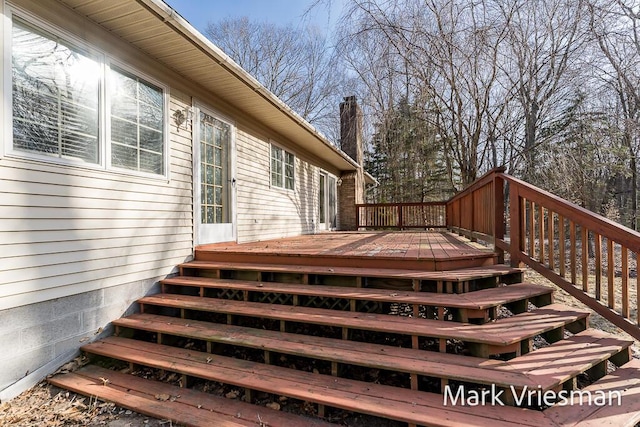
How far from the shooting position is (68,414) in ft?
6.58

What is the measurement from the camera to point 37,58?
2418 millimetres

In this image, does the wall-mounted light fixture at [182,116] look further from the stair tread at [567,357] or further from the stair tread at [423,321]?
the stair tread at [567,357]

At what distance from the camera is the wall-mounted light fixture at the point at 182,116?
3748 mm

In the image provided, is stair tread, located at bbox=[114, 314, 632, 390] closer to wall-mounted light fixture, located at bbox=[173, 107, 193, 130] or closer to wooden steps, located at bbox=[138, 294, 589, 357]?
wooden steps, located at bbox=[138, 294, 589, 357]

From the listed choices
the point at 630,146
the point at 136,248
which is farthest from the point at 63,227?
the point at 630,146

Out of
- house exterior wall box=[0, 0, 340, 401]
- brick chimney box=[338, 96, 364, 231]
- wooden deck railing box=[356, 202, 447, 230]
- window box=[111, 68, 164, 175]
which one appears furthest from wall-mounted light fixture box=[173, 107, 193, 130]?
wooden deck railing box=[356, 202, 447, 230]

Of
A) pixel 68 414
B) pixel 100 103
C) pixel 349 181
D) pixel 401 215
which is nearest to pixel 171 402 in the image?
pixel 68 414

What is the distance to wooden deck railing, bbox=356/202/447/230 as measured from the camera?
10649mm

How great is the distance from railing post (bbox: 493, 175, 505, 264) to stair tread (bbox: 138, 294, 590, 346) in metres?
0.89

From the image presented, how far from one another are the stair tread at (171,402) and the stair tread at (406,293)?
3.32 ft

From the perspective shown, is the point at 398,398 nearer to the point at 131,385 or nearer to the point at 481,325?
the point at 481,325

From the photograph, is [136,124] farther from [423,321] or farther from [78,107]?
[423,321]

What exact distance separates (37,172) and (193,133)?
1.88m

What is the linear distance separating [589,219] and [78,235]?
423cm
